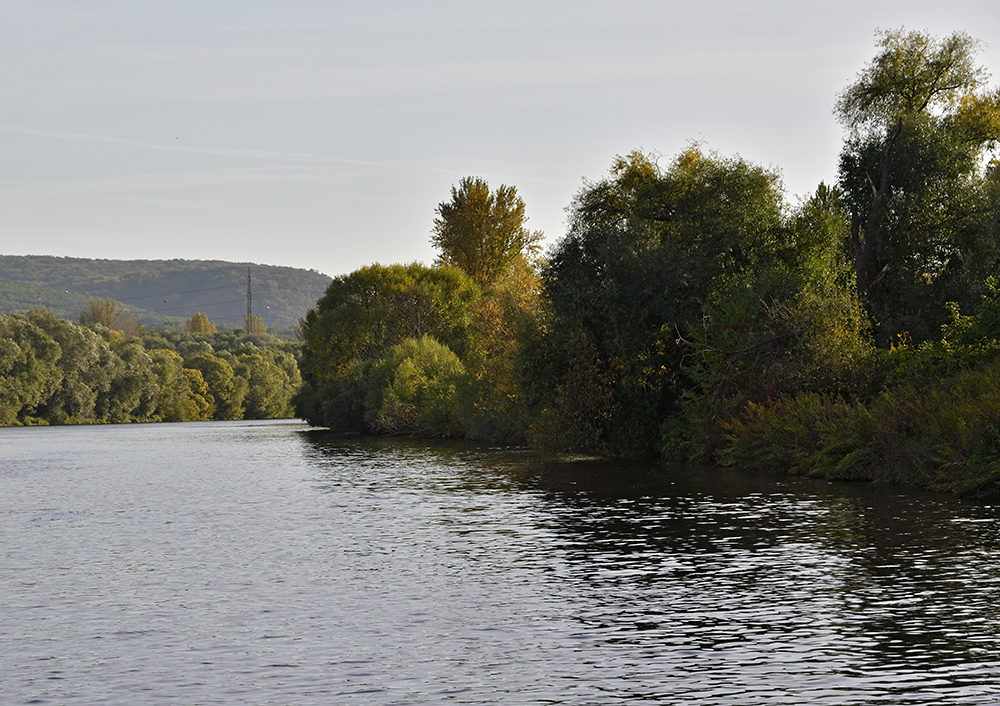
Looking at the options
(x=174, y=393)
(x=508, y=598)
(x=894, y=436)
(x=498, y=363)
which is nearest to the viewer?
(x=508, y=598)

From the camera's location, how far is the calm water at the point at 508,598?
38.4 feet

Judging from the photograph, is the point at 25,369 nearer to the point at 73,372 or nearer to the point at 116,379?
the point at 73,372

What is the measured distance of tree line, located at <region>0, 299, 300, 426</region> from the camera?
133625 millimetres

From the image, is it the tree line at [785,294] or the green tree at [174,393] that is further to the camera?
the green tree at [174,393]

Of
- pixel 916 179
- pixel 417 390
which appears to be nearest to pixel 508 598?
pixel 916 179

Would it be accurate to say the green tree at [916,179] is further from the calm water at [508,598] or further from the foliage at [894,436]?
the calm water at [508,598]

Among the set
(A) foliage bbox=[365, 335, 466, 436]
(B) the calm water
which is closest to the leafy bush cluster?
(A) foliage bbox=[365, 335, 466, 436]

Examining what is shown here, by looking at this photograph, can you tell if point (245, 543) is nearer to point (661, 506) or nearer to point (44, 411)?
point (661, 506)

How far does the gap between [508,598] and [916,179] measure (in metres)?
40.6

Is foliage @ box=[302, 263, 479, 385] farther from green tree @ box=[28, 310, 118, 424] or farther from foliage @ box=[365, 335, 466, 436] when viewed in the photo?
green tree @ box=[28, 310, 118, 424]

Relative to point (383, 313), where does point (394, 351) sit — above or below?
below

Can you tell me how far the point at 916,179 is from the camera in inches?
2014

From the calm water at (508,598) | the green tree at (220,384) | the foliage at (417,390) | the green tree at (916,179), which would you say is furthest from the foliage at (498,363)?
the green tree at (220,384)

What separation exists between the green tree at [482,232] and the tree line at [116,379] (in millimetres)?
61219
